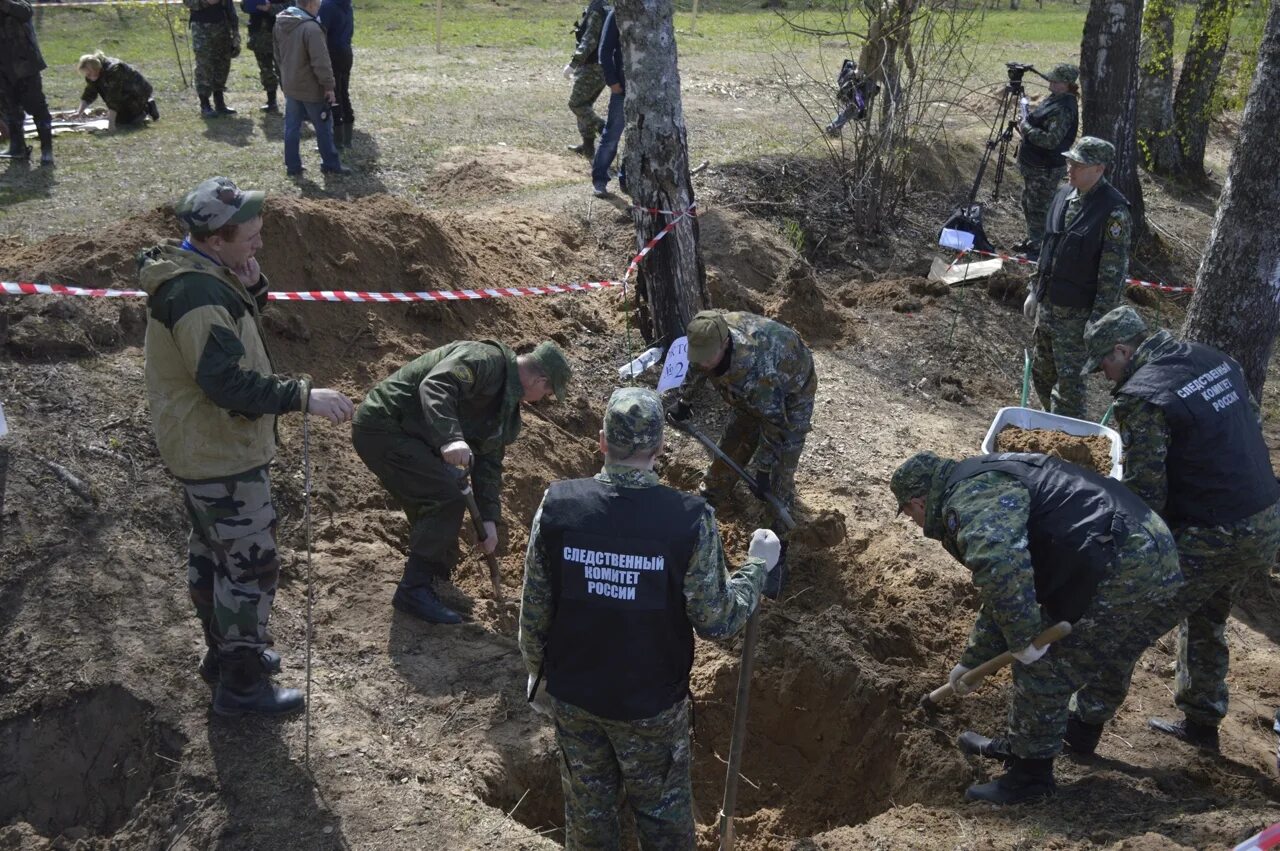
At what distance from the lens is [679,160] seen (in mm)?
7500

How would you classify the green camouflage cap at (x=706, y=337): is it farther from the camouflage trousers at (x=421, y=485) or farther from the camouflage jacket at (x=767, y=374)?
the camouflage trousers at (x=421, y=485)

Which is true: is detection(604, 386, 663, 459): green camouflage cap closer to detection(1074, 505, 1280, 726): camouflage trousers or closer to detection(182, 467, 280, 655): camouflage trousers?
detection(182, 467, 280, 655): camouflage trousers

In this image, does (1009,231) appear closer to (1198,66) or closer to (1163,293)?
(1163,293)

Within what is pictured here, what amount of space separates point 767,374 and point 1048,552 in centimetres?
194

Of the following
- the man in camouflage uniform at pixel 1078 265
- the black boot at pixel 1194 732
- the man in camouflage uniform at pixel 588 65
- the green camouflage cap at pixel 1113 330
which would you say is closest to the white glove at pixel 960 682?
the black boot at pixel 1194 732

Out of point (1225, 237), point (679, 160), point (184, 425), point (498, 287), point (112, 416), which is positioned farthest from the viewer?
point (498, 287)

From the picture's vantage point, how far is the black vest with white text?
330 centimetres

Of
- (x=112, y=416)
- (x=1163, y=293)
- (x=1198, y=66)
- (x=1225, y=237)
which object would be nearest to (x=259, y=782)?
(x=112, y=416)

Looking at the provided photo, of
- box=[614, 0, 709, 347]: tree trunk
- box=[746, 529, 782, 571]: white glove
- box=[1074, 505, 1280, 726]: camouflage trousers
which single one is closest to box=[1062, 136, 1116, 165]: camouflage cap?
box=[614, 0, 709, 347]: tree trunk

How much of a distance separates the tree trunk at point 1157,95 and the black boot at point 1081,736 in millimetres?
9886

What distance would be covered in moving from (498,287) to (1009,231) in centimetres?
631

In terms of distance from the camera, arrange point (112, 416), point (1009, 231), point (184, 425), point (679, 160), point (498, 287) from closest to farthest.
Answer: point (184, 425) < point (112, 416) < point (679, 160) < point (498, 287) < point (1009, 231)

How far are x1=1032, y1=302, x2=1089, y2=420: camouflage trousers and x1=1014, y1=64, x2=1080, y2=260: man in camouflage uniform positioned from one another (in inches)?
110

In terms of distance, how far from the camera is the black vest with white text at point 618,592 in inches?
130
